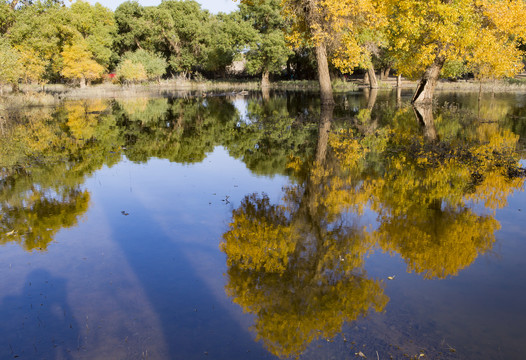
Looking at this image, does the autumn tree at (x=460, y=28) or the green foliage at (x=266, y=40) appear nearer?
the autumn tree at (x=460, y=28)

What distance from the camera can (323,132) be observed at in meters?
17.8

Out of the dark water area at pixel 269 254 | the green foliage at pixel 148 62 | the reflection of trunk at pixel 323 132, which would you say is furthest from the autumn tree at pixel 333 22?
the green foliage at pixel 148 62

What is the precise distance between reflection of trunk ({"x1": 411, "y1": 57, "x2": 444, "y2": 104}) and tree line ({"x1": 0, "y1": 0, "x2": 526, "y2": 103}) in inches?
2.8

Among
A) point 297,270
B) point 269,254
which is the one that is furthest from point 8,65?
point 297,270

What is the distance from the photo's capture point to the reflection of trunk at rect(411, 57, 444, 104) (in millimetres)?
27188

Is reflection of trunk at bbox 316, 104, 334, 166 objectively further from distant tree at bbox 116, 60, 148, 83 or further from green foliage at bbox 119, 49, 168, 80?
green foliage at bbox 119, 49, 168, 80

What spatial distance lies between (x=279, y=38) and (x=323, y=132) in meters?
44.5

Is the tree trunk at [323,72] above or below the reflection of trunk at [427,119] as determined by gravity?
above

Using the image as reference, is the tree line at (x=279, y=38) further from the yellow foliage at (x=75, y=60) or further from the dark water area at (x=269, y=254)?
the dark water area at (x=269, y=254)

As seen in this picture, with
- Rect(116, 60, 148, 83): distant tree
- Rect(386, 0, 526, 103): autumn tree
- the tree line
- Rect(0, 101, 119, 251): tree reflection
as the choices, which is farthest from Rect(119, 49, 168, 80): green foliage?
Rect(386, 0, 526, 103): autumn tree

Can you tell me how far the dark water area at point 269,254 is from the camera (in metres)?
4.68

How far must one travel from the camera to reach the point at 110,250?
7074 mm

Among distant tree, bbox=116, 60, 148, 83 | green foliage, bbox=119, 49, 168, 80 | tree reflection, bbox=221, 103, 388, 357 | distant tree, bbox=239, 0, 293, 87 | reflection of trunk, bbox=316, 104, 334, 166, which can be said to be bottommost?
tree reflection, bbox=221, 103, 388, 357

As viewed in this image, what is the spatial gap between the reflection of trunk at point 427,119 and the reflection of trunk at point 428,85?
206 centimetres
